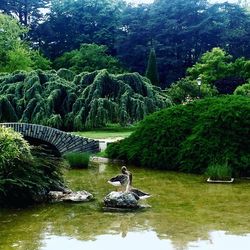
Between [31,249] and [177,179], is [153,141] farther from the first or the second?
[31,249]

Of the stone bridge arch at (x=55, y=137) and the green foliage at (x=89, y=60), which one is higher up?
the green foliage at (x=89, y=60)

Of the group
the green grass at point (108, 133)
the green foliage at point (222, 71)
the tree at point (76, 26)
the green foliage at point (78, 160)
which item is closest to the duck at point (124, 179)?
the green foliage at point (78, 160)

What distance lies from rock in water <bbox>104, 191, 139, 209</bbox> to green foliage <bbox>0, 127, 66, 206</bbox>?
1755mm

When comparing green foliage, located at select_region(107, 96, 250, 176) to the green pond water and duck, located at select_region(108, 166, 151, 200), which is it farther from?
duck, located at select_region(108, 166, 151, 200)

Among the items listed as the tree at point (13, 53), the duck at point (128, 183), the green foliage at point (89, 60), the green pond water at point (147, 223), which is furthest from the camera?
the green foliage at point (89, 60)

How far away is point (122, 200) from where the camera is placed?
11719mm

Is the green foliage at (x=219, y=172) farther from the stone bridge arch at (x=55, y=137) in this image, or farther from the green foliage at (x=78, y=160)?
the stone bridge arch at (x=55, y=137)

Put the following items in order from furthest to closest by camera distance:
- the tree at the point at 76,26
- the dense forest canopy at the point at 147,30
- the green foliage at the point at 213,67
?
1. the tree at the point at 76,26
2. the dense forest canopy at the point at 147,30
3. the green foliage at the point at 213,67

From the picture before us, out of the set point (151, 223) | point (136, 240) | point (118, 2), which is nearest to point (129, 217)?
point (151, 223)

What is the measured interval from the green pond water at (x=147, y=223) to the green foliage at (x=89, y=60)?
119 ft

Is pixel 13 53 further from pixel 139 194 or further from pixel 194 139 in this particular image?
pixel 139 194

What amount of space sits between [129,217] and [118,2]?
5683 cm

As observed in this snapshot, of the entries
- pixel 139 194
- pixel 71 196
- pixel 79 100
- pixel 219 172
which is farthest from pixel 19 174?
pixel 79 100

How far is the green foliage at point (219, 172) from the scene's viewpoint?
50.9ft
